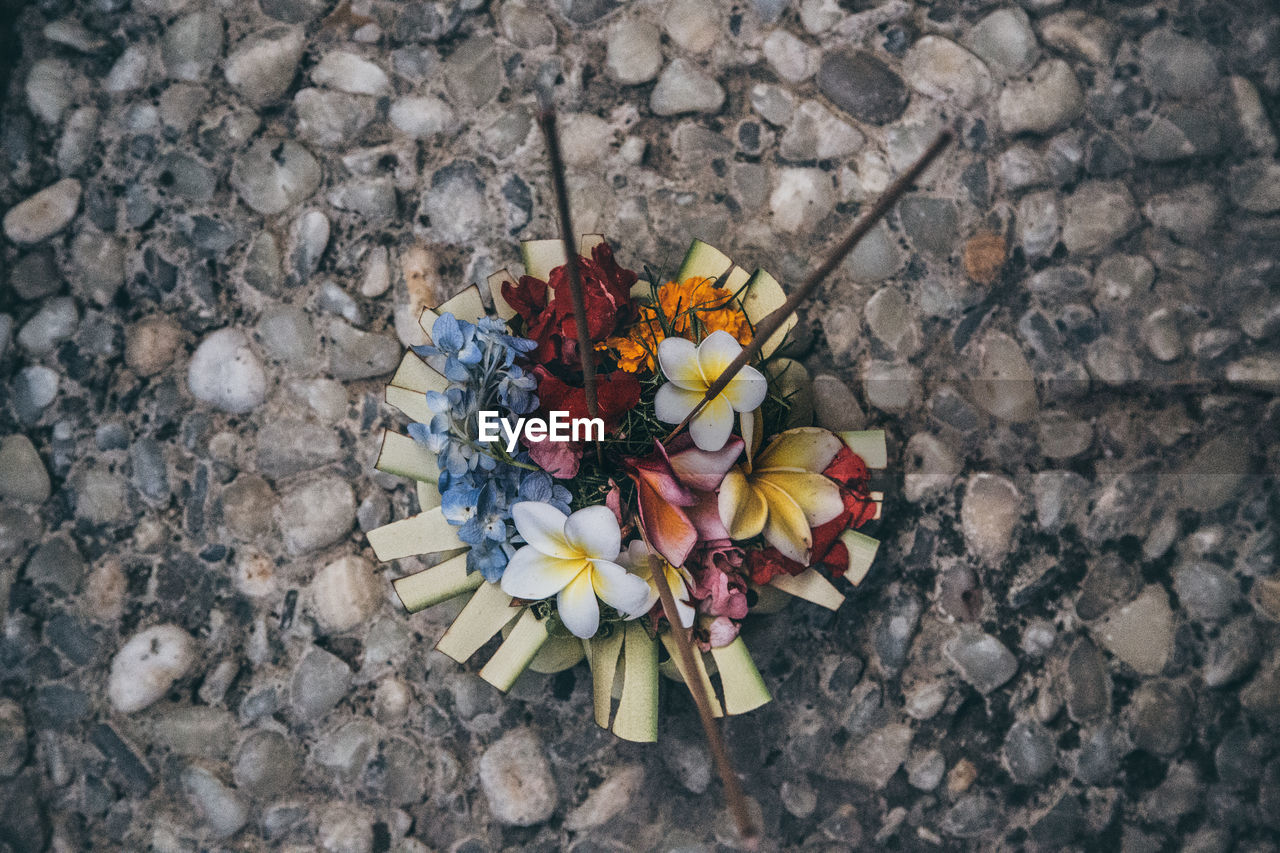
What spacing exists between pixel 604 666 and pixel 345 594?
0.31 meters

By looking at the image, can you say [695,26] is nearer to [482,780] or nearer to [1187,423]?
[1187,423]

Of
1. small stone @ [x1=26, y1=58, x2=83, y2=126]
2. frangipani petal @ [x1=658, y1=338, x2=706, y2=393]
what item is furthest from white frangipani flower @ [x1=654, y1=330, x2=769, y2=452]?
small stone @ [x1=26, y1=58, x2=83, y2=126]

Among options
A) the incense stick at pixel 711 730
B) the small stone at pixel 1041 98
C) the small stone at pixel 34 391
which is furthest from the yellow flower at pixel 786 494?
the small stone at pixel 34 391

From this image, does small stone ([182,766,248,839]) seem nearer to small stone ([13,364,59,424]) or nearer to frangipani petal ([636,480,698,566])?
small stone ([13,364,59,424])

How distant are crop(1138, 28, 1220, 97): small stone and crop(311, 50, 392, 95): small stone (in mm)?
813

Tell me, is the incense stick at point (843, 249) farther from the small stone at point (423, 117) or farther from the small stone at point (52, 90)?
the small stone at point (52, 90)

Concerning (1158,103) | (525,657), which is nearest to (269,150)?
(525,657)

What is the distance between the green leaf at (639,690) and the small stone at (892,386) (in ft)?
1.14

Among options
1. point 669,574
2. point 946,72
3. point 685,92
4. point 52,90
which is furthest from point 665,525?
point 52,90

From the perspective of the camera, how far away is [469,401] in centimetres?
65

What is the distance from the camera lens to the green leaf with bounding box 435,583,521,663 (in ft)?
2.41

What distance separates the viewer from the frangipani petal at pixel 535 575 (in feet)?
2.06

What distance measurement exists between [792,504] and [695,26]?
0.53 meters

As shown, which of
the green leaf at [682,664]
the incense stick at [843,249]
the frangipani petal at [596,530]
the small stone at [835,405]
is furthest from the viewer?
the small stone at [835,405]
